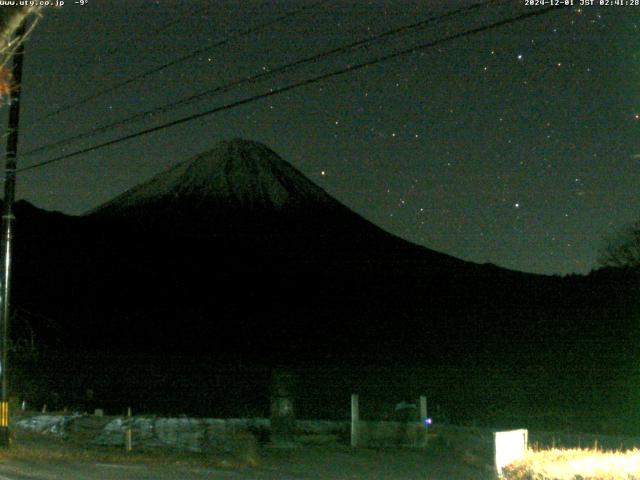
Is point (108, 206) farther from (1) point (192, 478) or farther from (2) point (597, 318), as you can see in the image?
(1) point (192, 478)

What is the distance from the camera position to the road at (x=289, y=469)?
14.8 m

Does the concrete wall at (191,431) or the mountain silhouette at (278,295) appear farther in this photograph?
A: the mountain silhouette at (278,295)

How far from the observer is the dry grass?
32.8ft

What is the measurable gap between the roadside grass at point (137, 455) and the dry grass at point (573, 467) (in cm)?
691

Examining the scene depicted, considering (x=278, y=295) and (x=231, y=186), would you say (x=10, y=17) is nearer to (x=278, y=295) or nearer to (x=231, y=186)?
(x=278, y=295)

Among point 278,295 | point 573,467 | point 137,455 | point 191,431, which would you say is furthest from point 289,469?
point 278,295

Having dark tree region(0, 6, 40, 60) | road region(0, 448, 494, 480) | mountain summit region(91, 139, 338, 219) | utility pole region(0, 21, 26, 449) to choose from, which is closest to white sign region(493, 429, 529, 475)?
road region(0, 448, 494, 480)

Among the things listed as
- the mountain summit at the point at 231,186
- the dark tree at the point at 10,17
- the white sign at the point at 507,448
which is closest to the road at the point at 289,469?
the white sign at the point at 507,448

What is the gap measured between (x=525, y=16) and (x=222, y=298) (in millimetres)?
104136

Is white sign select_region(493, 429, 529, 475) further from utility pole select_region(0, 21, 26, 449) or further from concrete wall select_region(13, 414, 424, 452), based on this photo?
utility pole select_region(0, 21, 26, 449)

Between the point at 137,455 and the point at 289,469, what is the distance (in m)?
3.68

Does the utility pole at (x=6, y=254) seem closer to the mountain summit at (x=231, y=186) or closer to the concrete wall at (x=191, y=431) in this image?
the concrete wall at (x=191, y=431)

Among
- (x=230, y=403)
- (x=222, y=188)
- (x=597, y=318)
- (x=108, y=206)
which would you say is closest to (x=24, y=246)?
(x=108, y=206)

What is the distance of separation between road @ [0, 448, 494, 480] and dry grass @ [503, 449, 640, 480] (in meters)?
3.86
